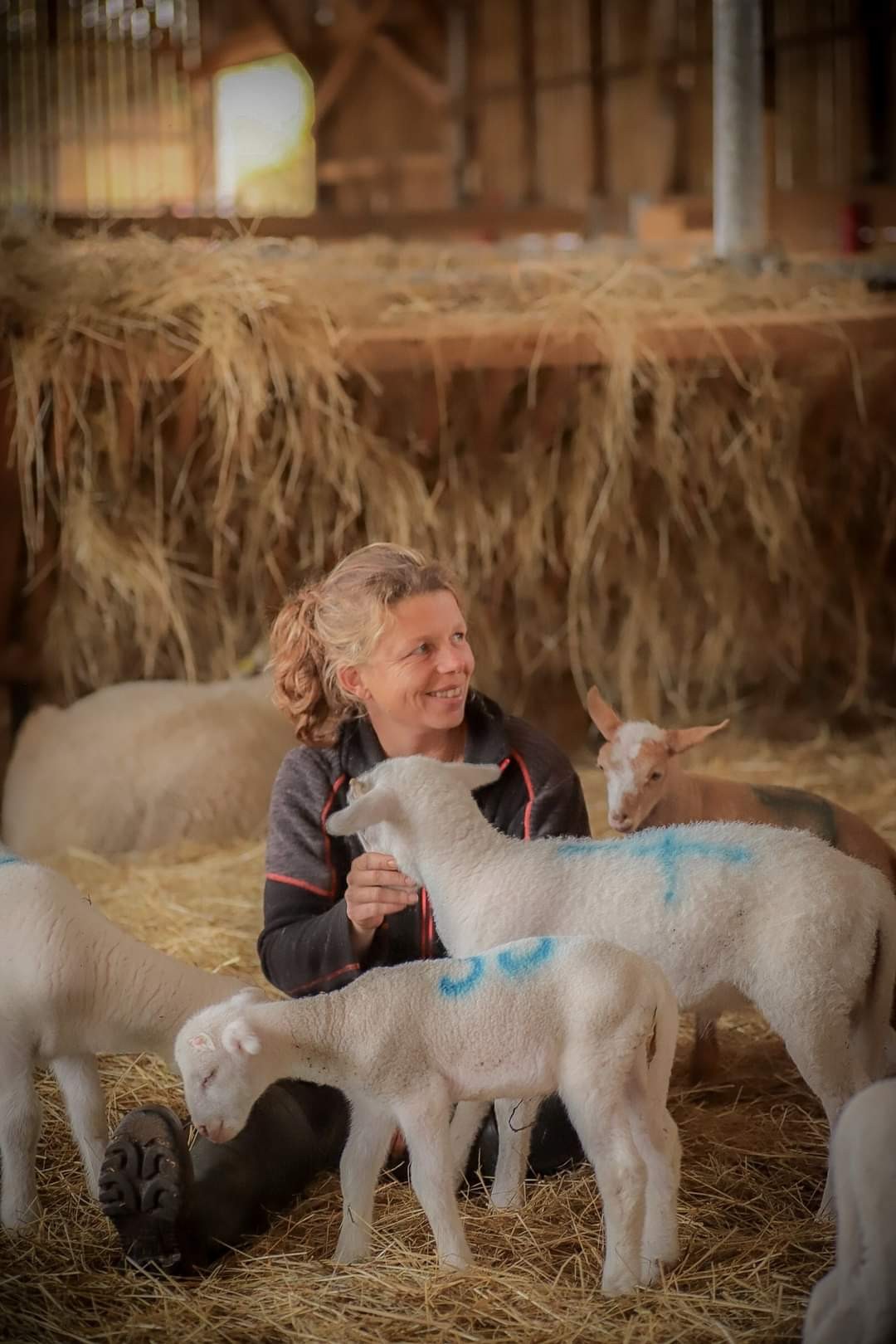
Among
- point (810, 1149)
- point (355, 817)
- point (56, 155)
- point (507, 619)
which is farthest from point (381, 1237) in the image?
point (56, 155)

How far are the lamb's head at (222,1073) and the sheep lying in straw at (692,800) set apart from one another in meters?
1.23

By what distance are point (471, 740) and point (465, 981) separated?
0.81m

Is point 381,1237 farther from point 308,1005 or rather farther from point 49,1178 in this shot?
point 49,1178

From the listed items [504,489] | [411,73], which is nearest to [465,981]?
[504,489]

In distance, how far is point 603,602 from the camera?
6.01 metres

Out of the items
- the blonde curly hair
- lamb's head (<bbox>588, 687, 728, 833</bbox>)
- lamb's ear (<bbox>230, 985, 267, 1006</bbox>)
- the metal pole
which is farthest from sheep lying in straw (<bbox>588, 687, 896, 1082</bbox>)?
the metal pole

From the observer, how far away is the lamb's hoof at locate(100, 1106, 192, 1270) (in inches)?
103

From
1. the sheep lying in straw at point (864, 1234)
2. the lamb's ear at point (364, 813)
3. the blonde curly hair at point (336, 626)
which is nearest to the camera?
the sheep lying in straw at point (864, 1234)

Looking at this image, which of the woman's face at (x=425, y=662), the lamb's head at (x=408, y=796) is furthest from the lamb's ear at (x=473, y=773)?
the woman's face at (x=425, y=662)

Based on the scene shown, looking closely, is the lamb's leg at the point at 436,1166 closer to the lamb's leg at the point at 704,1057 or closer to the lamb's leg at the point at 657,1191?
the lamb's leg at the point at 657,1191

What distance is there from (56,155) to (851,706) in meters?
9.02

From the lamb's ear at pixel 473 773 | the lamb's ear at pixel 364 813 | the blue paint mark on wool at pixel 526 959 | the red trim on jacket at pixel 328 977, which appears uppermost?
the lamb's ear at pixel 473 773

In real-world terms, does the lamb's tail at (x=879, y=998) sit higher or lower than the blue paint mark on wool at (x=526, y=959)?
lower

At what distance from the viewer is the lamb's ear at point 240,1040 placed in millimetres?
2473
